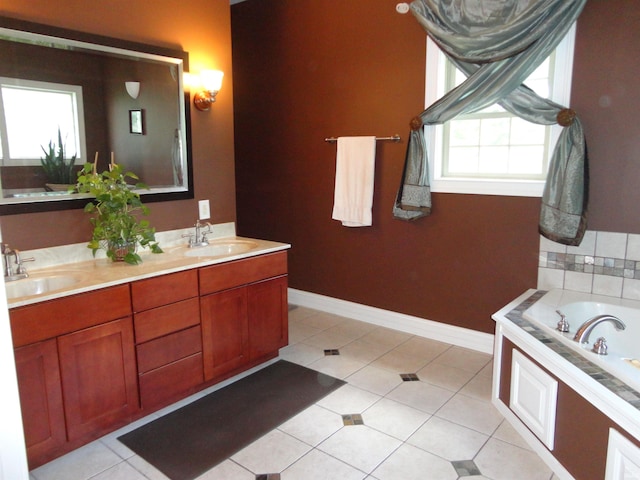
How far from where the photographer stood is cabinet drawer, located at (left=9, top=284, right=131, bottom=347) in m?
1.95

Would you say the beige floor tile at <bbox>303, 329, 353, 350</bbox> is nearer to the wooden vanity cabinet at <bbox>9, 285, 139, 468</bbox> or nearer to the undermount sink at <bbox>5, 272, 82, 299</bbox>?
the wooden vanity cabinet at <bbox>9, 285, 139, 468</bbox>

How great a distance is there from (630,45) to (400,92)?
144 centimetres

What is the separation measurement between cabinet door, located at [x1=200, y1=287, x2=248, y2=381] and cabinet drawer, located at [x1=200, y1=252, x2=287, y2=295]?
0.16ft

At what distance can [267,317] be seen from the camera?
3090 mm

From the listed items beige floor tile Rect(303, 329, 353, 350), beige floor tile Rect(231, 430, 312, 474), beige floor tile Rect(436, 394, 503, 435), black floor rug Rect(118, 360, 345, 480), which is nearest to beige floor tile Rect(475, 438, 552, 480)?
beige floor tile Rect(436, 394, 503, 435)

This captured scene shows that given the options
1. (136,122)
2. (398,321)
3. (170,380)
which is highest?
(136,122)

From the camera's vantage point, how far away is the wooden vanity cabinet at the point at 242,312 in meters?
2.73

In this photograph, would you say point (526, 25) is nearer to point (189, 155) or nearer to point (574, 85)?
point (574, 85)

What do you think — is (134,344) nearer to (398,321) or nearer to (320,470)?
(320,470)

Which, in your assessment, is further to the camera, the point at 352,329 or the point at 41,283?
the point at 352,329

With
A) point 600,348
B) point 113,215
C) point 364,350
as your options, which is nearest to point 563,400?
point 600,348

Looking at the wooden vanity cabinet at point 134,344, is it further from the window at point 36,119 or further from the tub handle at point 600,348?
the tub handle at point 600,348

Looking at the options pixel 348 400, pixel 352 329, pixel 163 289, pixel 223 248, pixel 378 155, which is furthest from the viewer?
pixel 352 329

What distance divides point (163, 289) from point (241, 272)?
523mm
